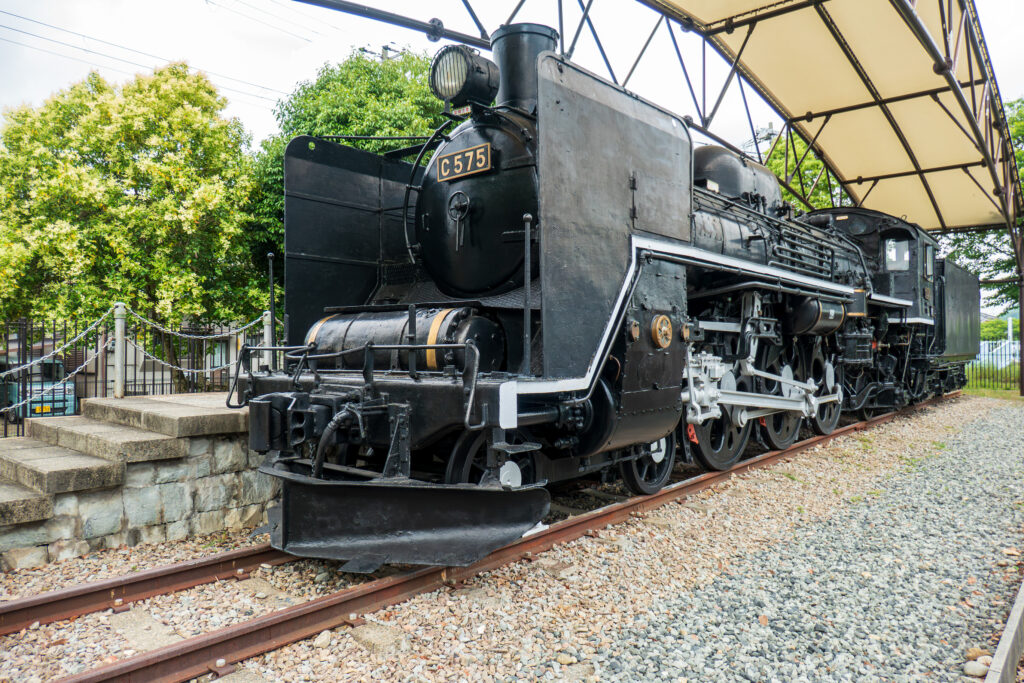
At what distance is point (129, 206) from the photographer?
11734 millimetres

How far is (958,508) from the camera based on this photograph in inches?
189

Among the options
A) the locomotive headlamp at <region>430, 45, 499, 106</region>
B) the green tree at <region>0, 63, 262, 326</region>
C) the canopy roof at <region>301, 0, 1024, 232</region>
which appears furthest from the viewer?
the green tree at <region>0, 63, 262, 326</region>

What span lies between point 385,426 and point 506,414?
28.3 inches

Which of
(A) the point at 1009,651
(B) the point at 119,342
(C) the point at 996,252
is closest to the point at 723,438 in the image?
(A) the point at 1009,651

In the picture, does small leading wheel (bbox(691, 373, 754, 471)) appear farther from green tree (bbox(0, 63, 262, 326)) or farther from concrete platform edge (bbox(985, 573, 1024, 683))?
green tree (bbox(0, 63, 262, 326))

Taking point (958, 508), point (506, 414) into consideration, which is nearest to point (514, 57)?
point (506, 414)

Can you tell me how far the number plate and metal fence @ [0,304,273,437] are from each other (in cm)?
188

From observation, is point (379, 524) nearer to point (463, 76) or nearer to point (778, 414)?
point (463, 76)

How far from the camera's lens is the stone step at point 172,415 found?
4.17 m

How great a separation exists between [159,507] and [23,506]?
0.77 m

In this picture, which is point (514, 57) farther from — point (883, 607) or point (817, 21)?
point (817, 21)

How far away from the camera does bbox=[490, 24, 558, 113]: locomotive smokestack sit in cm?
431

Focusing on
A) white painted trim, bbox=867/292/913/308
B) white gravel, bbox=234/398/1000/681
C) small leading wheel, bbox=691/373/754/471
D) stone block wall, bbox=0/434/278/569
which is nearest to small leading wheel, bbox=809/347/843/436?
white painted trim, bbox=867/292/913/308

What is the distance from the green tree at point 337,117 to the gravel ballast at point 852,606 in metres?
11.5
